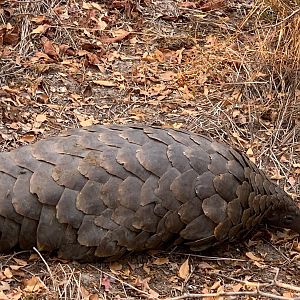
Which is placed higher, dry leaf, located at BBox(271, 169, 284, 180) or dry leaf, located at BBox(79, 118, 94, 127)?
dry leaf, located at BBox(79, 118, 94, 127)

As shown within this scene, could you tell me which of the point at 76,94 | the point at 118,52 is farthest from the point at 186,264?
the point at 118,52

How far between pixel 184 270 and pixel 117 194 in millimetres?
393

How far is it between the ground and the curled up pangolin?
0.11 metres

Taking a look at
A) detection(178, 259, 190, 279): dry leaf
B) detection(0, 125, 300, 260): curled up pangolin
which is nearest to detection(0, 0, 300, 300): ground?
detection(178, 259, 190, 279): dry leaf

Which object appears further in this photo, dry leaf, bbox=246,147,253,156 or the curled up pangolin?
dry leaf, bbox=246,147,253,156

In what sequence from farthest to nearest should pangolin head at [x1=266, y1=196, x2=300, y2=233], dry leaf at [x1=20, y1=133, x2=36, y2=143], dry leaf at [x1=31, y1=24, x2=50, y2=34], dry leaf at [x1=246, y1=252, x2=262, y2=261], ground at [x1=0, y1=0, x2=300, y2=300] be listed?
dry leaf at [x1=31, y1=24, x2=50, y2=34] → dry leaf at [x1=20, y1=133, x2=36, y2=143] → pangolin head at [x1=266, y1=196, x2=300, y2=233] → dry leaf at [x1=246, y1=252, x2=262, y2=261] → ground at [x1=0, y1=0, x2=300, y2=300]

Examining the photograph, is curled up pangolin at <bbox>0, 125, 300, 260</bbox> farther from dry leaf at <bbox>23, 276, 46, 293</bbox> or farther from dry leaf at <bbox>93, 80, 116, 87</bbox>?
dry leaf at <bbox>93, 80, 116, 87</bbox>

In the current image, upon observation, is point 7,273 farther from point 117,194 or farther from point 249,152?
point 249,152

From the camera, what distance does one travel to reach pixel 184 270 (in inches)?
103

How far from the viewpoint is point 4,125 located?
133 inches

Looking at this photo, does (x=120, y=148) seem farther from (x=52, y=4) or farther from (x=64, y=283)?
(x=52, y=4)

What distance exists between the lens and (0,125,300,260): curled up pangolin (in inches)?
97.6

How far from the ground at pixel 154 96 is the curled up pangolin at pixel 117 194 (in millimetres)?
111

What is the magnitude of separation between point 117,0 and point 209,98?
123cm
